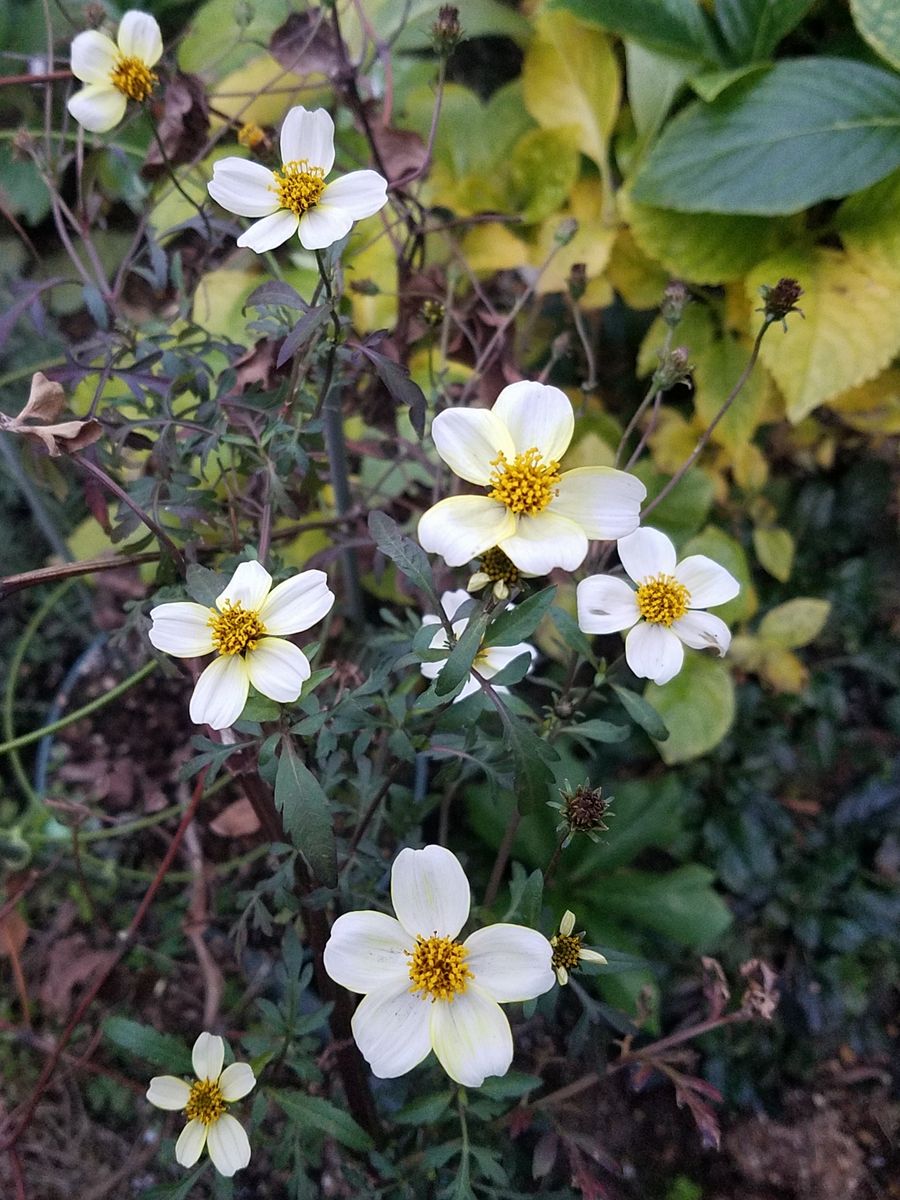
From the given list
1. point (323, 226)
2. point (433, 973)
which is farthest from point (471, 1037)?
point (323, 226)

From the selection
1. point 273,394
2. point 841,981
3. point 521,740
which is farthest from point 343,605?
point 841,981

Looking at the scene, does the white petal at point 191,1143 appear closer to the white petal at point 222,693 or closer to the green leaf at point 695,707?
the white petal at point 222,693

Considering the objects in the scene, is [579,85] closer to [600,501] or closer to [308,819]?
[600,501]

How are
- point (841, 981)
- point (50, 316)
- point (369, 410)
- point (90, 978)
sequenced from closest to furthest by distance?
point (369, 410) → point (90, 978) → point (841, 981) → point (50, 316)

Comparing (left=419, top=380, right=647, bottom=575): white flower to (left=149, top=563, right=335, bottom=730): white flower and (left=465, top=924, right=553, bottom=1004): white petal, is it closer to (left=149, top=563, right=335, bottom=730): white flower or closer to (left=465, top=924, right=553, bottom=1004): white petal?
(left=149, top=563, right=335, bottom=730): white flower

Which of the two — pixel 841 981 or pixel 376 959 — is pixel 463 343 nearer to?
pixel 376 959

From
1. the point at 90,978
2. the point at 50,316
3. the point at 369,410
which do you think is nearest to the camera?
the point at 369,410
